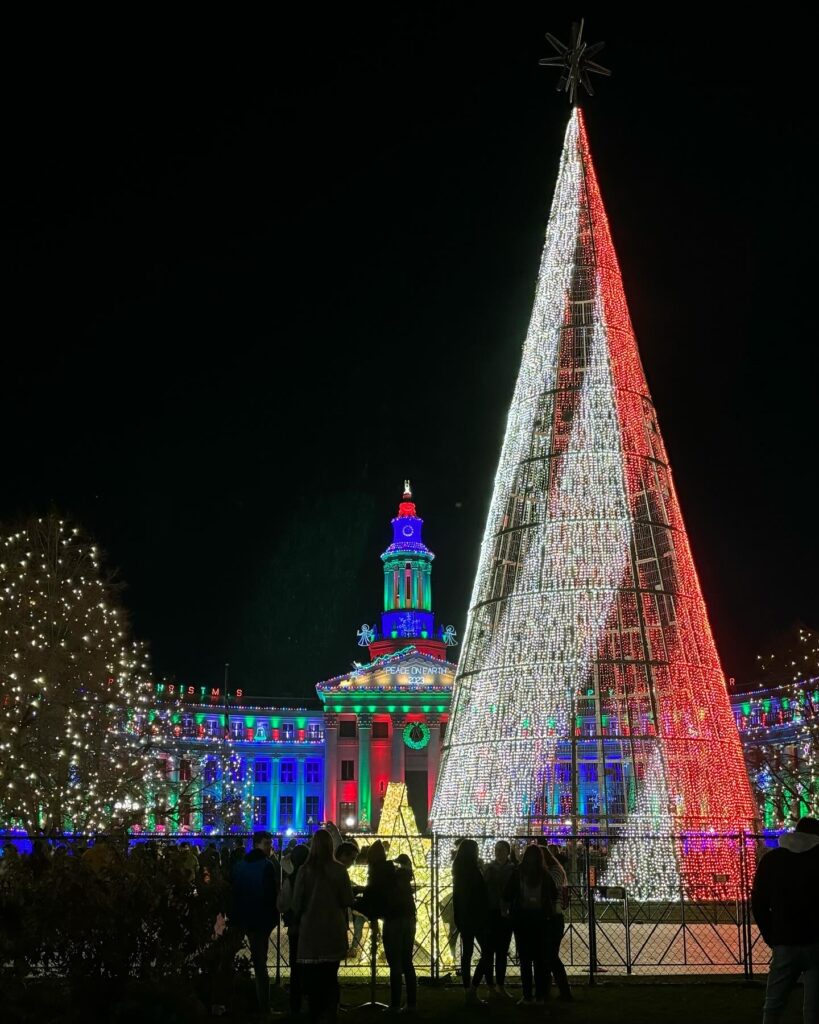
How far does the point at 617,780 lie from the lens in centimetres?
2264

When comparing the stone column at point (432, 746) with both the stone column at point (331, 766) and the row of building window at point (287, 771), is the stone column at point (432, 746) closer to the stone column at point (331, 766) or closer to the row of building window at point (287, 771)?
the stone column at point (331, 766)

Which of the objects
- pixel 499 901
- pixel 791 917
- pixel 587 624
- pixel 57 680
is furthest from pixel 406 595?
pixel 791 917

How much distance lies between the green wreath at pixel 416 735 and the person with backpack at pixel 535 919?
77882mm

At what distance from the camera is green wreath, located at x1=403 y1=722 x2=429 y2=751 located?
9050 cm

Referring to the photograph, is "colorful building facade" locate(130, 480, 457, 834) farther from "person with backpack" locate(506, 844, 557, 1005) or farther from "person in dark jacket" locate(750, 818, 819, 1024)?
"person in dark jacket" locate(750, 818, 819, 1024)

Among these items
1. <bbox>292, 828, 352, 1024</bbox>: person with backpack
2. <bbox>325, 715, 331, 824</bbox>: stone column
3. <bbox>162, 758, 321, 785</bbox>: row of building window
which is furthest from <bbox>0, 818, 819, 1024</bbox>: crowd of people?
<bbox>162, 758, 321, 785</bbox>: row of building window

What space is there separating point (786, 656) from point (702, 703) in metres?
30.6

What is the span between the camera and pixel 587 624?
63.9 ft

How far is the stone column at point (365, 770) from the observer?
294ft

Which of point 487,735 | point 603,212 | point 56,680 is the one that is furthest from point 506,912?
point 56,680

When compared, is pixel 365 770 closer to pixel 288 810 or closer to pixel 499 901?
pixel 288 810

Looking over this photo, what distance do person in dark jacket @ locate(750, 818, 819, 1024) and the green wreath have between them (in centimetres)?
8256

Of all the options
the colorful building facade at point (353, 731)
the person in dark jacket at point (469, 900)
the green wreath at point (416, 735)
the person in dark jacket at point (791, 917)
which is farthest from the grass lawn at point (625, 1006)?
the green wreath at point (416, 735)

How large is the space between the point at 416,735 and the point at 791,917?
272 feet
